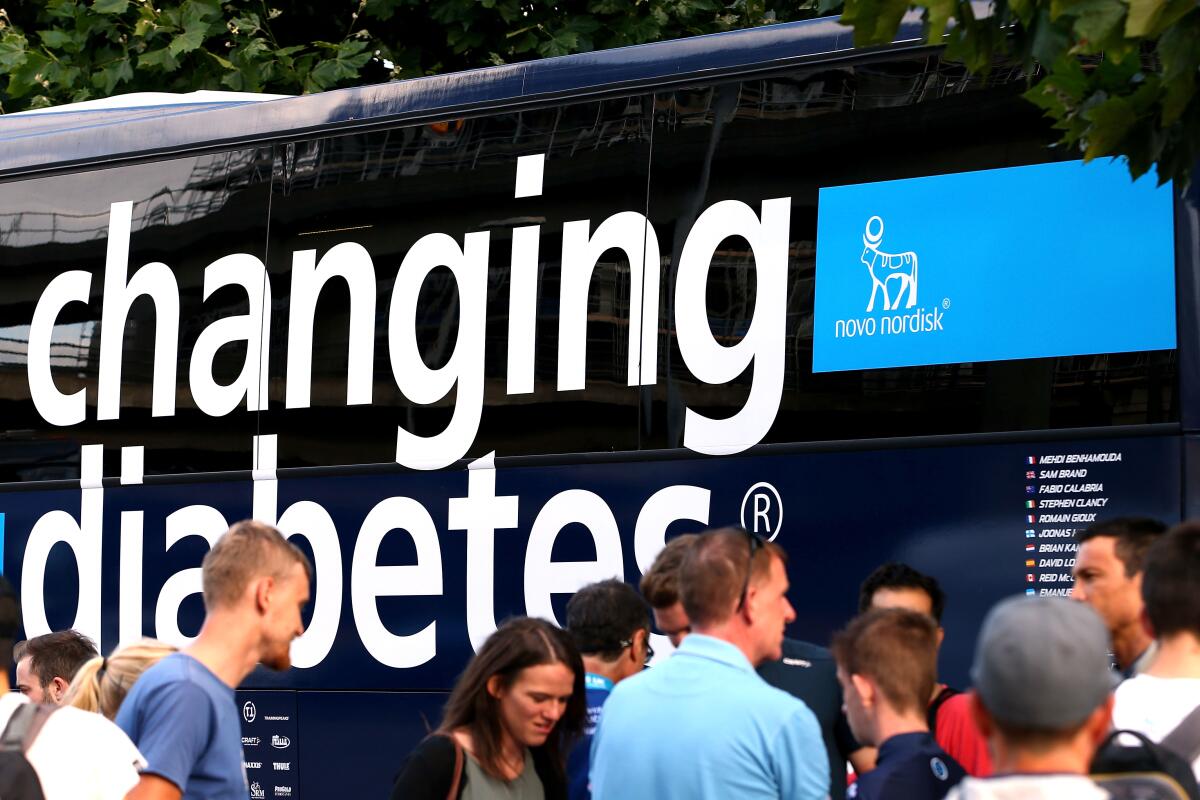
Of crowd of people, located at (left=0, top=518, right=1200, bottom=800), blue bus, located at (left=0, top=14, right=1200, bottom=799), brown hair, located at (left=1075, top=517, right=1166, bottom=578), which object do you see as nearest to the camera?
crowd of people, located at (left=0, top=518, right=1200, bottom=800)

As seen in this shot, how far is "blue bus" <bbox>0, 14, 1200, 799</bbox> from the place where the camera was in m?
6.89

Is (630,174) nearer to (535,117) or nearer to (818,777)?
(535,117)

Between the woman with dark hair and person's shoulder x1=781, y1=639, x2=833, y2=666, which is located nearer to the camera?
the woman with dark hair

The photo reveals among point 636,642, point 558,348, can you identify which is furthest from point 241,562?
point 558,348

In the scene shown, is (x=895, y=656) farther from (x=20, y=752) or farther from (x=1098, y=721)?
(x=20, y=752)

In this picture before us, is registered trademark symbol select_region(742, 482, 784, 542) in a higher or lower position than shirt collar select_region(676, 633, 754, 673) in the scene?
higher

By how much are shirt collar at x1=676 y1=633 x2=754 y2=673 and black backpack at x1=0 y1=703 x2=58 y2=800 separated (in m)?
1.51

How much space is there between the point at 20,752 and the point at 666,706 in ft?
4.90

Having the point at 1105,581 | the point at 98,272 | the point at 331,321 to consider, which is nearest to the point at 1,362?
the point at 98,272

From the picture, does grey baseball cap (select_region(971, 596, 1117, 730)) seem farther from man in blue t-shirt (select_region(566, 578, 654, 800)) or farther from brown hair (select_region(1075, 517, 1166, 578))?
man in blue t-shirt (select_region(566, 578, 654, 800))

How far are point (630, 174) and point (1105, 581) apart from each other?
3.22 m

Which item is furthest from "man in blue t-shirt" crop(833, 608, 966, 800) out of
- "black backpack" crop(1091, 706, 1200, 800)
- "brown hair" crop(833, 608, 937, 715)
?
"black backpack" crop(1091, 706, 1200, 800)

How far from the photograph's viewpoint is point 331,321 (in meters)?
8.73

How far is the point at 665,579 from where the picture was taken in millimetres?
5941
